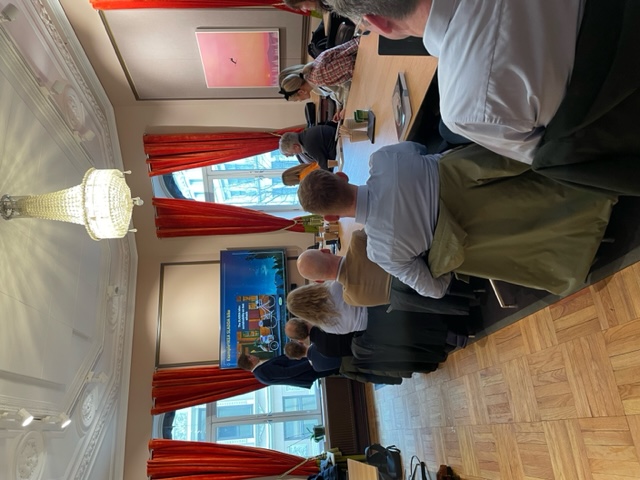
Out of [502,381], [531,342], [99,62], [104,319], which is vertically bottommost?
[502,381]

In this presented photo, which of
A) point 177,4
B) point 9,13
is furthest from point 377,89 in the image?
point 177,4

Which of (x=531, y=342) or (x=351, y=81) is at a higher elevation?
(x=351, y=81)

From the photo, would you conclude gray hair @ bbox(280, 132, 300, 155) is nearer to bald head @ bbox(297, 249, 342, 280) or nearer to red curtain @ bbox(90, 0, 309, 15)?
red curtain @ bbox(90, 0, 309, 15)

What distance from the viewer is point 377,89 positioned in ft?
7.23

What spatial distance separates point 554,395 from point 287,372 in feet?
8.29

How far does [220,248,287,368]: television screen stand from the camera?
4.43 metres

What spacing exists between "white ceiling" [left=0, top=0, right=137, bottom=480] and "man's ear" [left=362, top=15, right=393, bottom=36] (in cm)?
220

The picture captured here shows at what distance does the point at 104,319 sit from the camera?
3.72 m

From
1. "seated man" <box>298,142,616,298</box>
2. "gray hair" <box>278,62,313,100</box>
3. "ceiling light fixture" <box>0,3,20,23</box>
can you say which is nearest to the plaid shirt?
"gray hair" <box>278,62,313,100</box>

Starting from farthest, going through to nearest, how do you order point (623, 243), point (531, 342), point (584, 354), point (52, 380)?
point (52, 380)
point (531, 342)
point (584, 354)
point (623, 243)

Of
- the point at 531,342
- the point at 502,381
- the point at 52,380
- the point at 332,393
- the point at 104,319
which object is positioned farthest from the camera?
the point at 332,393

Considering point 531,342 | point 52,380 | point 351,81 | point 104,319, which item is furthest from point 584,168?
point 104,319

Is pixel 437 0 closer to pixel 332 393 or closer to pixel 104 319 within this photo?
pixel 104 319

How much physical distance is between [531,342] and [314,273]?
104 centimetres
